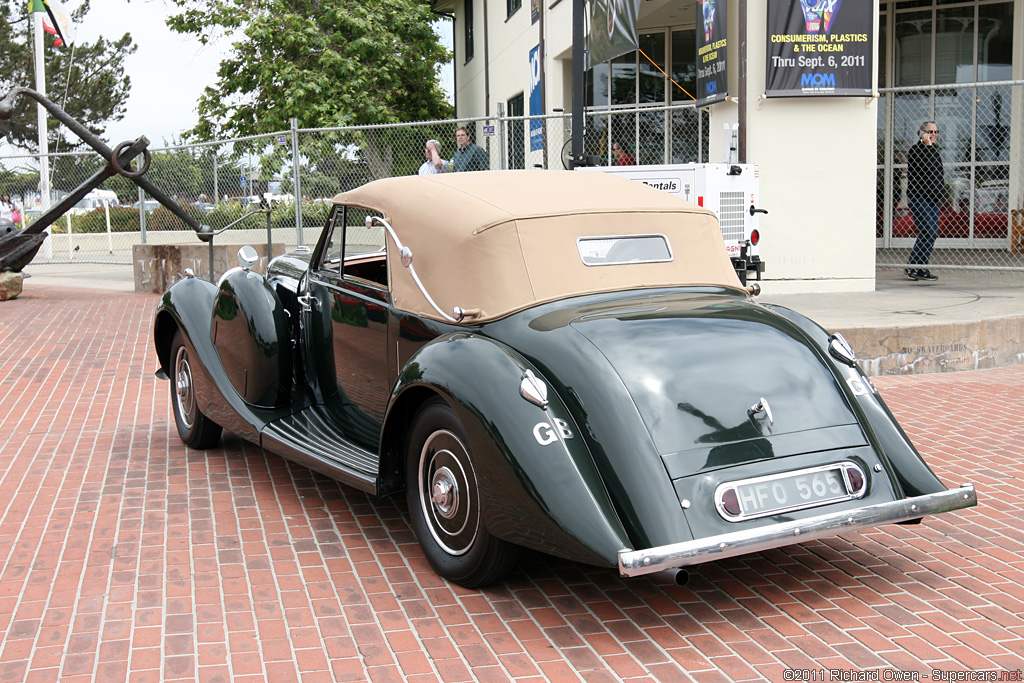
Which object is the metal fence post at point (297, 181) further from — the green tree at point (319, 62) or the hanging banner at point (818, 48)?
the green tree at point (319, 62)

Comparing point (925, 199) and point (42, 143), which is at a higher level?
point (42, 143)

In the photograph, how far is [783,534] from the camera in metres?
3.36

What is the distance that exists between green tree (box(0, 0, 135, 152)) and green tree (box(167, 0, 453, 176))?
18703mm

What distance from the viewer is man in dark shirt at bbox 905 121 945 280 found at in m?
12.1

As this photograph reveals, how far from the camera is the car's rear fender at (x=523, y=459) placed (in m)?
3.36

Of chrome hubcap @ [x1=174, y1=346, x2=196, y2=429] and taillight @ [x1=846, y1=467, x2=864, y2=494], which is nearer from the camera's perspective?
taillight @ [x1=846, y1=467, x2=864, y2=494]

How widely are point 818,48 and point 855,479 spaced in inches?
349

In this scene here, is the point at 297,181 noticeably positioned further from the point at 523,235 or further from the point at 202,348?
the point at 523,235

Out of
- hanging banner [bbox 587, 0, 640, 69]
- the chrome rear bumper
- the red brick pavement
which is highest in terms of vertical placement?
hanging banner [bbox 587, 0, 640, 69]

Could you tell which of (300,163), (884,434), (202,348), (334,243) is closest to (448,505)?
(884,434)

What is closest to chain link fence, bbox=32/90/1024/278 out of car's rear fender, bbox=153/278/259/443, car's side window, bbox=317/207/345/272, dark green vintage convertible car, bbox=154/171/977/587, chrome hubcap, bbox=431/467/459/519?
car's rear fender, bbox=153/278/259/443

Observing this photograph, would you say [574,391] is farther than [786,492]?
Yes

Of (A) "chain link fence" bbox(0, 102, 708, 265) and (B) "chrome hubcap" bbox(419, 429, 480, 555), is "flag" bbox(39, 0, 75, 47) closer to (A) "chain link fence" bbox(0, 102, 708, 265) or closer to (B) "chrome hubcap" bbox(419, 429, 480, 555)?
(A) "chain link fence" bbox(0, 102, 708, 265)

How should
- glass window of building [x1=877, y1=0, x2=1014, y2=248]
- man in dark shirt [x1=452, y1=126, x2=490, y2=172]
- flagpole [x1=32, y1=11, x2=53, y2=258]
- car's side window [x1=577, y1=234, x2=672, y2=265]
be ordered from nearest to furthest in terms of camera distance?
car's side window [x1=577, y1=234, x2=672, y2=265], man in dark shirt [x1=452, y1=126, x2=490, y2=172], glass window of building [x1=877, y1=0, x2=1014, y2=248], flagpole [x1=32, y1=11, x2=53, y2=258]
